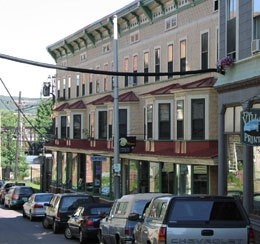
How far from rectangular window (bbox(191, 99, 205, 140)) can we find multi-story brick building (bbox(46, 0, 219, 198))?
0.14ft

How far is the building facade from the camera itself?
760 inches

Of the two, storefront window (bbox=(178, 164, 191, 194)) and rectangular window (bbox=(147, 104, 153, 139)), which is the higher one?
rectangular window (bbox=(147, 104, 153, 139))

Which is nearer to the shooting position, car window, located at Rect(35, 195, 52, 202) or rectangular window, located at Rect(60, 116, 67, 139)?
car window, located at Rect(35, 195, 52, 202)

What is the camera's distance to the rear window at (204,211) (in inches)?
456

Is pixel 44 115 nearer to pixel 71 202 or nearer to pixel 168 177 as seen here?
pixel 168 177

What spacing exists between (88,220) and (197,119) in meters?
8.89

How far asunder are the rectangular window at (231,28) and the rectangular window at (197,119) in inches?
264

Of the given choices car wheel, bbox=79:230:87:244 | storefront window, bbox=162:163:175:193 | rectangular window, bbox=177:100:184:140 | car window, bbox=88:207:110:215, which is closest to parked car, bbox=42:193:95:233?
car window, bbox=88:207:110:215

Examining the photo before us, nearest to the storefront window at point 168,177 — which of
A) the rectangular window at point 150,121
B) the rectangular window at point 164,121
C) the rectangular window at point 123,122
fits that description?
the rectangular window at point 164,121

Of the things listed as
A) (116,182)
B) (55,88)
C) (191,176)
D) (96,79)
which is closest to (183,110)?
(191,176)

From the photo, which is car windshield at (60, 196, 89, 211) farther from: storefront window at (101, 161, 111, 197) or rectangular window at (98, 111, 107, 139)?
rectangular window at (98, 111, 107, 139)

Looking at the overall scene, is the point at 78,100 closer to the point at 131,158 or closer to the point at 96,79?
the point at 96,79

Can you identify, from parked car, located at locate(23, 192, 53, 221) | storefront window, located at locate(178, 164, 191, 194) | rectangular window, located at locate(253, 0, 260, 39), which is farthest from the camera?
parked car, located at locate(23, 192, 53, 221)

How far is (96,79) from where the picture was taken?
43750 millimetres
